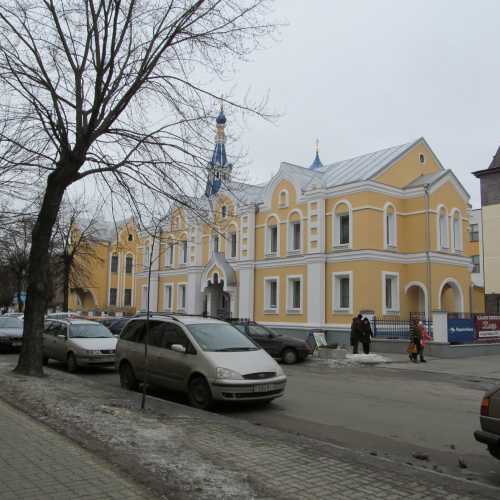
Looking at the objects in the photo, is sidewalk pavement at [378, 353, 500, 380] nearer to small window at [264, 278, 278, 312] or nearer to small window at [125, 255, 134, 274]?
small window at [264, 278, 278, 312]

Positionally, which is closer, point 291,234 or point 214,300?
point 291,234

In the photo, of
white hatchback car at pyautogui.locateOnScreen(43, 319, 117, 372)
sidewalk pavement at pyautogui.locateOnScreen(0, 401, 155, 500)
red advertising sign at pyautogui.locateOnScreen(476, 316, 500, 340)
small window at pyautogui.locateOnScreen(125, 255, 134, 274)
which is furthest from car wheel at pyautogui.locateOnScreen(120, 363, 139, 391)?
small window at pyautogui.locateOnScreen(125, 255, 134, 274)

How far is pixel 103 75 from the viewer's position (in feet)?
40.2

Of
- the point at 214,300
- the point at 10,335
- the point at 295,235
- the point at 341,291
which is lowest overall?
the point at 10,335

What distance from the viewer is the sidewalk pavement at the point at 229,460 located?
508 centimetres

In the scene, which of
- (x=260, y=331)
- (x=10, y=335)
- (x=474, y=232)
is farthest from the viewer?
(x=474, y=232)

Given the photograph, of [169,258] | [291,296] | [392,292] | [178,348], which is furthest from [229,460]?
[169,258]

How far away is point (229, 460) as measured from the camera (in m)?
6.05

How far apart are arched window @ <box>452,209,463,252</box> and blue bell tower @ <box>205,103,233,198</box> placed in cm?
2312

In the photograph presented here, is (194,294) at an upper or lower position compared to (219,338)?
upper

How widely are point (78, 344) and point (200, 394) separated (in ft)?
24.3

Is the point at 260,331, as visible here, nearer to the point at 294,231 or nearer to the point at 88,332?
the point at 88,332

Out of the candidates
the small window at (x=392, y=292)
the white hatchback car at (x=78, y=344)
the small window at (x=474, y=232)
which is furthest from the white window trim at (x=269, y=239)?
the small window at (x=474, y=232)

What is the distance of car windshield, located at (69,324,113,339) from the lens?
17.3 metres
